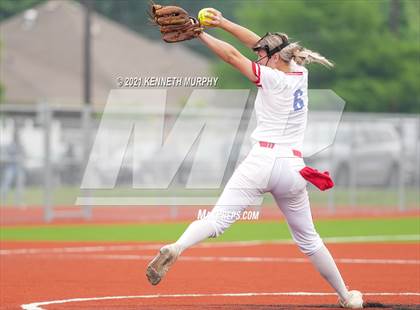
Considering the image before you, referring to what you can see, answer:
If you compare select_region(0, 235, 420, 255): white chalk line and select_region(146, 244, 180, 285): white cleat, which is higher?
select_region(146, 244, 180, 285): white cleat

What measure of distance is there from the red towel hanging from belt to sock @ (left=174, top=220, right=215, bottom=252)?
917 millimetres

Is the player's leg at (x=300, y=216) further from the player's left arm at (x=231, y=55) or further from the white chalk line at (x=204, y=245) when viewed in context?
the white chalk line at (x=204, y=245)

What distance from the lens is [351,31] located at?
43.7m

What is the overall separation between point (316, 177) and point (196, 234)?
1150mm

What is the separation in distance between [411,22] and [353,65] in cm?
810

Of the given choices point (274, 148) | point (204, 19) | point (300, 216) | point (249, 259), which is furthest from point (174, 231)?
→ point (204, 19)

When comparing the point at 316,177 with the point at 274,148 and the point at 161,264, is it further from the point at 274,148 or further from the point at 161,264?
the point at 161,264

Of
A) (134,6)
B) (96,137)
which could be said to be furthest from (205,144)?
(134,6)

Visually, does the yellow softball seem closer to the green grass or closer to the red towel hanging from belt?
the red towel hanging from belt

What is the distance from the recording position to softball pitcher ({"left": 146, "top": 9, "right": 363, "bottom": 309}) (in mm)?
8766

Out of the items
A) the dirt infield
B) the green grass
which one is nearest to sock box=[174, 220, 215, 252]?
the dirt infield

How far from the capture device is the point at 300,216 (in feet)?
30.1

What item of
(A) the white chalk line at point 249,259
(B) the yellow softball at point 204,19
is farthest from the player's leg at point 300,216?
(A) the white chalk line at point 249,259

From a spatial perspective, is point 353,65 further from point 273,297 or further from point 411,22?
point 273,297
